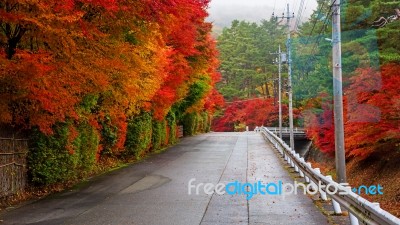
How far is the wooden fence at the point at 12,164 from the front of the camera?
11.4 m

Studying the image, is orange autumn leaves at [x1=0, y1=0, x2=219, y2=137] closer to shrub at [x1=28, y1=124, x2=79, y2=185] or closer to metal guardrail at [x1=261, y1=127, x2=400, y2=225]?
shrub at [x1=28, y1=124, x2=79, y2=185]

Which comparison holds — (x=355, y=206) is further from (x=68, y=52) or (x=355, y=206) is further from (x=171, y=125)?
(x=171, y=125)

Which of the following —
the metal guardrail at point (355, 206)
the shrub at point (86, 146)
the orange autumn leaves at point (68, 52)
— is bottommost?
the metal guardrail at point (355, 206)

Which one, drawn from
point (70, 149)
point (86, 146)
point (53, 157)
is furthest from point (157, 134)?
point (53, 157)

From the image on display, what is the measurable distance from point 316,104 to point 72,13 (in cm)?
3213

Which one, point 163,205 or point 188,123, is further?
point 188,123

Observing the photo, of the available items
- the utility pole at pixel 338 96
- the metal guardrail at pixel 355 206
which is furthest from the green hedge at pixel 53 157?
the utility pole at pixel 338 96

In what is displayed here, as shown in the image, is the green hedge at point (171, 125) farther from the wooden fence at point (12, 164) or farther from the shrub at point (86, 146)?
the wooden fence at point (12, 164)

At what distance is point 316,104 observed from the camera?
40.1 m

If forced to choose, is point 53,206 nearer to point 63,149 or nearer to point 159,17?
point 63,149

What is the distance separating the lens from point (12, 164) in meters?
11.9

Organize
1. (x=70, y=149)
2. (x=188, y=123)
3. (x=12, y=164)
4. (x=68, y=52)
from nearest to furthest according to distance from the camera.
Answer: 1. (x=68, y=52)
2. (x=12, y=164)
3. (x=70, y=149)
4. (x=188, y=123)

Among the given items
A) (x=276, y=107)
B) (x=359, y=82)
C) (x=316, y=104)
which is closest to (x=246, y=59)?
Answer: (x=276, y=107)

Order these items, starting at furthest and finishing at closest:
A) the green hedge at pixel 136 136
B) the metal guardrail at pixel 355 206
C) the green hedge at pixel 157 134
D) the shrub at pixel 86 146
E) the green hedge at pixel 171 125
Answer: the green hedge at pixel 171 125
the green hedge at pixel 157 134
the green hedge at pixel 136 136
the shrub at pixel 86 146
the metal guardrail at pixel 355 206
